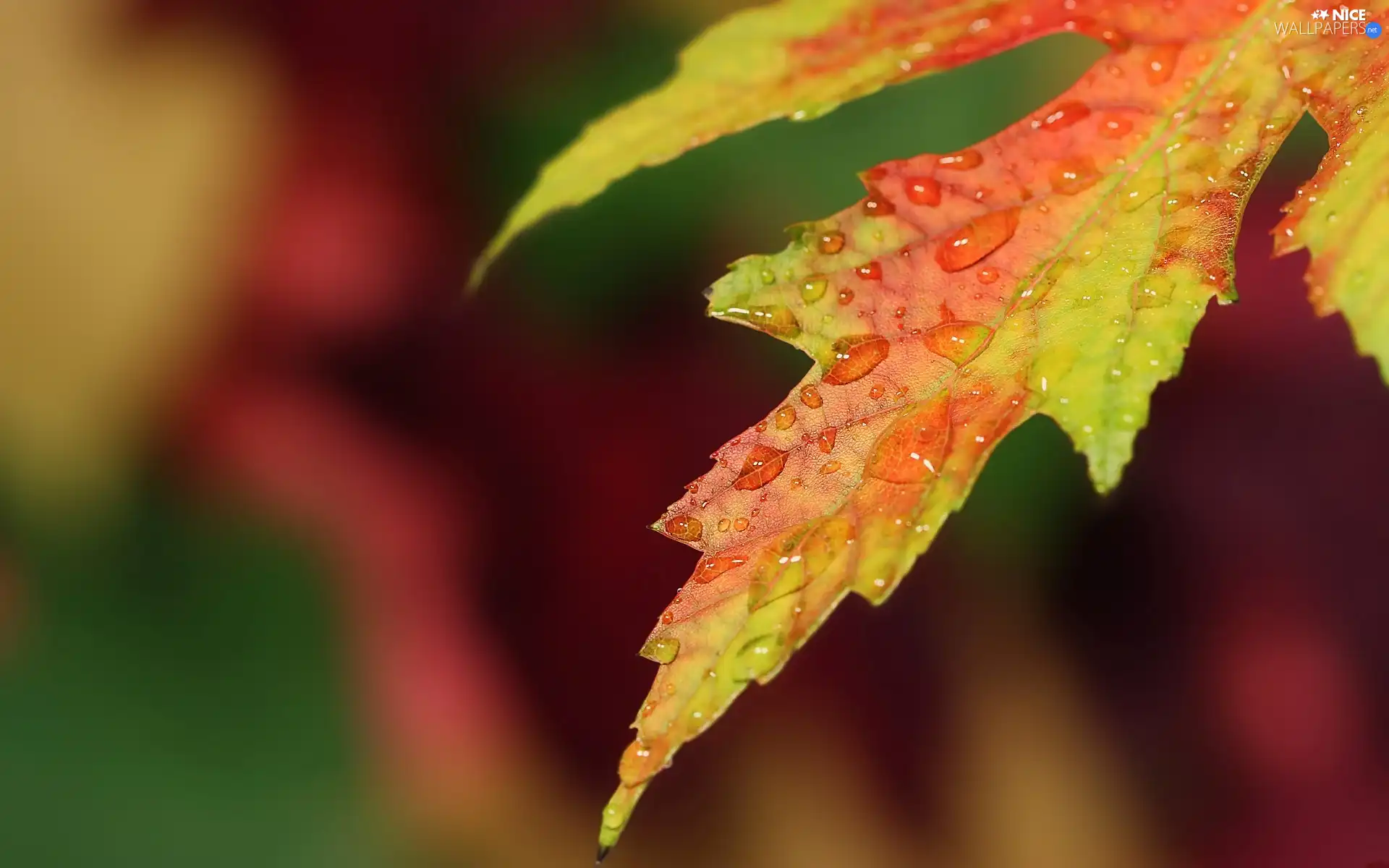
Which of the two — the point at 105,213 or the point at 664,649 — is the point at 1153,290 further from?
the point at 105,213

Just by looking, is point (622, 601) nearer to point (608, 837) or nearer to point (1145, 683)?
point (1145, 683)

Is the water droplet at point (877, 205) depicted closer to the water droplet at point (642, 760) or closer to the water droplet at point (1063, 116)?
the water droplet at point (1063, 116)

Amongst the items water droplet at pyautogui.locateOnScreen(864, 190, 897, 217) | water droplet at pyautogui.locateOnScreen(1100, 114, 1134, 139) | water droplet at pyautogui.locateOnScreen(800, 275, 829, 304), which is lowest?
water droplet at pyautogui.locateOnScreen(800, 275, 829, 304)

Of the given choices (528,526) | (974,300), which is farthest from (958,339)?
(528,526)

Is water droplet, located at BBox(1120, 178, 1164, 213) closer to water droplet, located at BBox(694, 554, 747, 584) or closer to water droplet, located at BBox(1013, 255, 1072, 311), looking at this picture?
water droplet, located at BBox(1013, 255, 1072, 311)

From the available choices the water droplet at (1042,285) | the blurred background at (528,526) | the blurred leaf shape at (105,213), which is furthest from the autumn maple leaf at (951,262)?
the blurred leaf shape at (105,213)

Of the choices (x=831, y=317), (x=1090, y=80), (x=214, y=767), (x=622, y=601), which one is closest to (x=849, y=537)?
(x=831, y=317)

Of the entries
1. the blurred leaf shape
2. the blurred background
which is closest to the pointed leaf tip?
the blurred background
